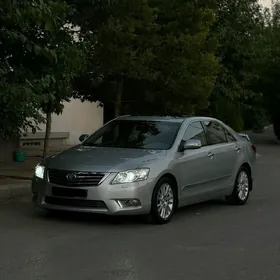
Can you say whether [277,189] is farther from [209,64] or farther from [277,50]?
[277,50]

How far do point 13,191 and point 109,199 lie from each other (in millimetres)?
3713

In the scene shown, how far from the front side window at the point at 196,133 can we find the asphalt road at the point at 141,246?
46.7 inches

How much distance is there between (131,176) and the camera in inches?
341

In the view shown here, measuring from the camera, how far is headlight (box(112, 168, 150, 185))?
861 centimetres

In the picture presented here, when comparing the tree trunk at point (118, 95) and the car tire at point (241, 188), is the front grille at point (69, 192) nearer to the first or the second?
the car tire at point (241, 188)

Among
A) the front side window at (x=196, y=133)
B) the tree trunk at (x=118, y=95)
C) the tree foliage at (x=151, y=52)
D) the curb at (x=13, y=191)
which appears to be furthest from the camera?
the tree trunk at (x=118, y=95)

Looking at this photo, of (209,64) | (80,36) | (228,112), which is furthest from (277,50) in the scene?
(80,36)

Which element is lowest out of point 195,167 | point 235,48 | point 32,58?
point 195,167

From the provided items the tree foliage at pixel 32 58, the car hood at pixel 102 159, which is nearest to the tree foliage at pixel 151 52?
the tree foliage at pixel 32 58

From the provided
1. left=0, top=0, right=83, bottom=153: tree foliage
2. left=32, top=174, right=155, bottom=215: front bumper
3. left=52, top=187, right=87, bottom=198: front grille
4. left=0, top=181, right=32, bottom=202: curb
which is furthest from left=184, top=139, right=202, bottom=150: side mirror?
left=0, top=181, right=32, bottom=202: curb

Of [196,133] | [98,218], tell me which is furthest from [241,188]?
[98,218]

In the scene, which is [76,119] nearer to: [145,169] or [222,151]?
[222,151]

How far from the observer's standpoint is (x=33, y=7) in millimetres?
9453

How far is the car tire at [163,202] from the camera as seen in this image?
8.91 metres
